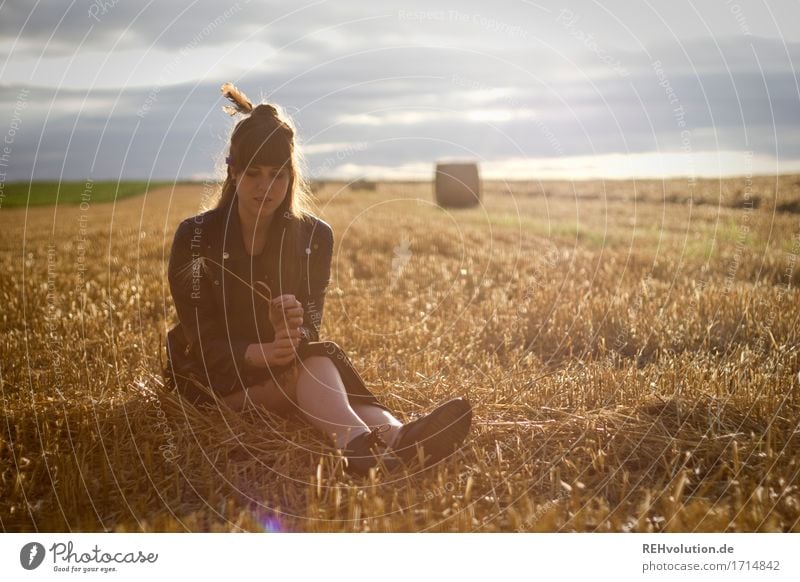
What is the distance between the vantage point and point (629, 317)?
519 centimetres

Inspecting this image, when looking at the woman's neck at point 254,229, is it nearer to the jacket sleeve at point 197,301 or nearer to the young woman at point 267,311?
the young woman at point 267,311

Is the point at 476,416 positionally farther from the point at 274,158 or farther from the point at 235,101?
the point at 235,101

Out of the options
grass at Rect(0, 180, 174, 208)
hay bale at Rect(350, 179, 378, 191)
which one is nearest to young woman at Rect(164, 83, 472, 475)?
grass at Rect(0, 180, 174, 208)

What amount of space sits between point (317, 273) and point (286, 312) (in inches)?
20.9

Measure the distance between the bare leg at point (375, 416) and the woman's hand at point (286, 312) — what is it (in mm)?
541

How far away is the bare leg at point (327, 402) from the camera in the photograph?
339 cm

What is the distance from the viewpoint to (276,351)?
11.2ft

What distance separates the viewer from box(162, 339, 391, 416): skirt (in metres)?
3.63

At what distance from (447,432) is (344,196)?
1686 cm

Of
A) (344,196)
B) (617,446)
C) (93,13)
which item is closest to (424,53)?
(93,13)

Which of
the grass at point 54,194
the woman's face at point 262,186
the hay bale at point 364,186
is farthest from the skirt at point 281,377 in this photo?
the hay bale at point 364,186

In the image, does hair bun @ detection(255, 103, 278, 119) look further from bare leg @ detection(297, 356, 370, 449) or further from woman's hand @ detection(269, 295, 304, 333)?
bare leg @ detection(297, 356, 370, 449)

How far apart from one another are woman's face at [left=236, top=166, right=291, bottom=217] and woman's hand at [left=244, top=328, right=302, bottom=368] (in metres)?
0.67
